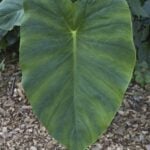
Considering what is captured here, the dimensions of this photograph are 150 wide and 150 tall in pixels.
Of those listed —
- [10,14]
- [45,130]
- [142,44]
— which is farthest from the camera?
[142,44]

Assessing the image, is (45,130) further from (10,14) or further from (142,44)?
(142,44)

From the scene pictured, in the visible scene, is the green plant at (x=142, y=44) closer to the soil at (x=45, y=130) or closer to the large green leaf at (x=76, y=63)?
the soil at (x=45, y=130)

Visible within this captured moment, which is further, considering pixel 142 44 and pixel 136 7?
pixel 142 44

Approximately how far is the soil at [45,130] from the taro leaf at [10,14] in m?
0.49

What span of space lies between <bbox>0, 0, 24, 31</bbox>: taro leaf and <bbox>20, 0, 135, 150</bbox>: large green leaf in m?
0.34

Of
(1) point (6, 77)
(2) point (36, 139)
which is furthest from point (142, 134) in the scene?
(1) point (6, 77)

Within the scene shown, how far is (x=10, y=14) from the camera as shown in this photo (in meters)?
2.33

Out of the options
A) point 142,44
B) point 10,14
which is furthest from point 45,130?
point 142,44

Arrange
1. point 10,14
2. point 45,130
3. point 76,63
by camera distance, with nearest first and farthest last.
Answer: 1. point 76,63
2. point 10,14
3. point 45,130

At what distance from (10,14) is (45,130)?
1.82 ft

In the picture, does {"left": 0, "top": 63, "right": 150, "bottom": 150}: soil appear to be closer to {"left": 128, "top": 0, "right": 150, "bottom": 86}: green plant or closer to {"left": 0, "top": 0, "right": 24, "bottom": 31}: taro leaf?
{"left": 128, "top": 0, "right": 150, "bottom": 86}: green plant

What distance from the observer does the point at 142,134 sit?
7.79 feet

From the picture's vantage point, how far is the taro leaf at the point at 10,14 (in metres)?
2.27

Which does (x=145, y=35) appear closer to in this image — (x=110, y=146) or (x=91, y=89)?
(x=110, y=146)
